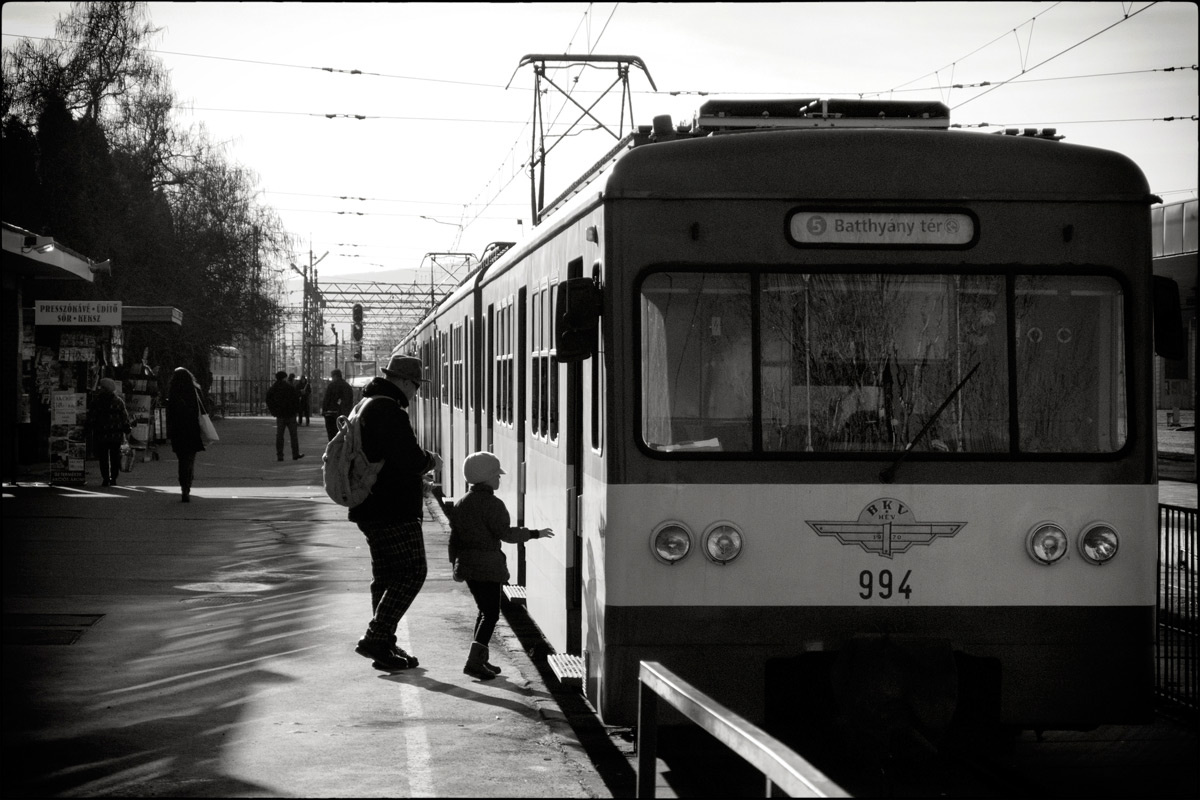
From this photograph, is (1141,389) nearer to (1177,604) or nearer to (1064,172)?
(1064,172)

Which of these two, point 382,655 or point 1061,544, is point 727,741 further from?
point 382,655

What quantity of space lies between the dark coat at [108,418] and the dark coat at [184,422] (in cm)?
271

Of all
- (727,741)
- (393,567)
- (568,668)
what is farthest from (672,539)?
(393,567)

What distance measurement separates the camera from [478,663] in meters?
9.12

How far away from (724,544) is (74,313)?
783 inches

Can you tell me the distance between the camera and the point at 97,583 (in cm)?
1312

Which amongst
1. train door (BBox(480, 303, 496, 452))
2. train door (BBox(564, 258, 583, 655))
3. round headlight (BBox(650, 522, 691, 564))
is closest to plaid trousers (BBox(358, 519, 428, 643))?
train door (BBox(564, 258, 583, 655))

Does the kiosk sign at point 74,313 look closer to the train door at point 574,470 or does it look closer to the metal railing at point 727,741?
the train door at point 574,470

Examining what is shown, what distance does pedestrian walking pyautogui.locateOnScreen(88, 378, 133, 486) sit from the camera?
76.3ft

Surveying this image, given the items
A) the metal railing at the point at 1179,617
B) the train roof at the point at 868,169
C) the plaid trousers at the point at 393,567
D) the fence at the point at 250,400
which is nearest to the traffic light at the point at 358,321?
the fence at the point at 250,400

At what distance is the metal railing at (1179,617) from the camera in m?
8.27

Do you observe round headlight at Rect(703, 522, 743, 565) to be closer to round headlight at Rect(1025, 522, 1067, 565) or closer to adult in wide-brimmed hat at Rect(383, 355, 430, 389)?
round headlight at Rect(1025, 522, 1067, 565)

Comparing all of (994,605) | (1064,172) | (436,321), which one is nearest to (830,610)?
(994,605)

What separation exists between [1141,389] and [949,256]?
37.8 inches
